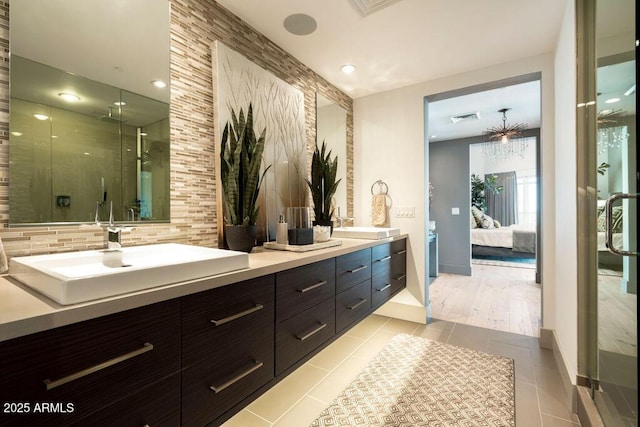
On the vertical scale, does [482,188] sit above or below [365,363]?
above

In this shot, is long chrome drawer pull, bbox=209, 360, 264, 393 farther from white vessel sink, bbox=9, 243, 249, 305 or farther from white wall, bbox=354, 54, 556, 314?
white wall, bbox=354, 54, 556, 314

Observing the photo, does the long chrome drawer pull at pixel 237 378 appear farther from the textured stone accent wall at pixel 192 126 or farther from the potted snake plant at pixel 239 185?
the textured stone accent wall at pixel 192 126

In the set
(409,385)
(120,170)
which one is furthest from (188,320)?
(409,385)

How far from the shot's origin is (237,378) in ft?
3.50

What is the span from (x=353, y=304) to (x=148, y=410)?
4.13 feet

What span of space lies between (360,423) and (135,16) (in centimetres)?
231

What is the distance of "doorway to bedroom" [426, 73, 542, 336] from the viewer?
320 centimetres

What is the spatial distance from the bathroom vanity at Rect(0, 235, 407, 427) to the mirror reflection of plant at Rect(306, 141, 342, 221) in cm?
88

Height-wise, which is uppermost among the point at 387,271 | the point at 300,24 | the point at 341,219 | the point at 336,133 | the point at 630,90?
the point at 300,24

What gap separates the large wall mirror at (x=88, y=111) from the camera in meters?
1.08

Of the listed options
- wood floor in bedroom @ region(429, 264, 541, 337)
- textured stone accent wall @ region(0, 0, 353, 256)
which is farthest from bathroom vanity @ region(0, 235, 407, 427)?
wood floor in bedroom @ region(429, 264, 541, 337)

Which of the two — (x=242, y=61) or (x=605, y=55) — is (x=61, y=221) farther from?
(x=605, y=55)

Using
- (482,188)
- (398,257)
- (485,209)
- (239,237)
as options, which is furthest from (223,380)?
(485,209)

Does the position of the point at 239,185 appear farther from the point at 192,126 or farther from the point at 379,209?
the point at 379,209
